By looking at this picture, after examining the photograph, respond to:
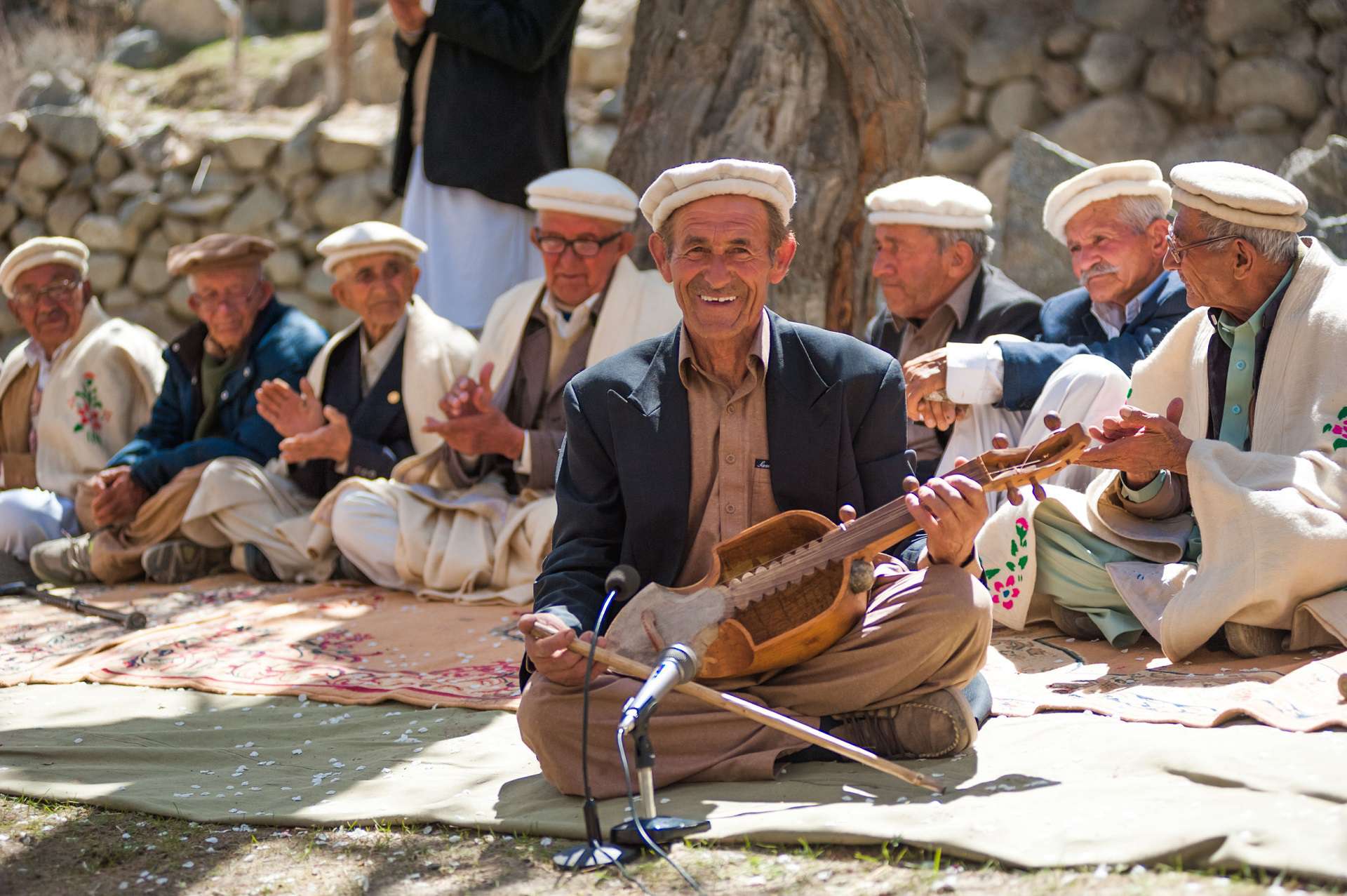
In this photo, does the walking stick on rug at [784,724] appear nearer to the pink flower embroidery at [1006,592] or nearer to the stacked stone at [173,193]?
the pink flower embroidery at [1006,592]

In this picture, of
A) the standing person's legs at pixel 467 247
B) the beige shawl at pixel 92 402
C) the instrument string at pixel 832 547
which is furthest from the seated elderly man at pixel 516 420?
the instrument string at pixel 832 547

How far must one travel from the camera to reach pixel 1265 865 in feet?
8.29

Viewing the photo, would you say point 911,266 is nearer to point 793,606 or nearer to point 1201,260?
point 1201,260

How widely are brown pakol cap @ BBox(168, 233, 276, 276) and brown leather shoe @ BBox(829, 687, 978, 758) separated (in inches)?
192

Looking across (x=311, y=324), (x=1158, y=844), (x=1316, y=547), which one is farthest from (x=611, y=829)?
(x=311, y=324)

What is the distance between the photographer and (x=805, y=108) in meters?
7.12

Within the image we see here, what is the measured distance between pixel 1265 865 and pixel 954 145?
1039 centimetres

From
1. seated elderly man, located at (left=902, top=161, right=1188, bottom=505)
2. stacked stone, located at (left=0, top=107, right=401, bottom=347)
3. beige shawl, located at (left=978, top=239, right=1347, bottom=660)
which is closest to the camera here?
beige shawl, located at (left=978, top=239, right=1347, bottom=660)

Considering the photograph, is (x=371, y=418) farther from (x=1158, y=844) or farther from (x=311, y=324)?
(x=1158, y=844)

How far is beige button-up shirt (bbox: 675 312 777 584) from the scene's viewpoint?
3783mm

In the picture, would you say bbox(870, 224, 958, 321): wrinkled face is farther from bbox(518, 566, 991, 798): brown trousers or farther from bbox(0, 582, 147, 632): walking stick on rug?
bbox(0, 582, 147, 632): walking stick on rug

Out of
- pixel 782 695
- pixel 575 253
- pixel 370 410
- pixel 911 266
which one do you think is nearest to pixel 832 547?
pixel 782 695

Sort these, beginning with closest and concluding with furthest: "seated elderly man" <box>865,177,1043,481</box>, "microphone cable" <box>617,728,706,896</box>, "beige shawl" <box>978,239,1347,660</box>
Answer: "microphone cable" <box>617,728,706,896</box>, "beige shawl" <box>978,239,1347,660</box>, "seated elderly man" <box>865,177,1043,481</box>

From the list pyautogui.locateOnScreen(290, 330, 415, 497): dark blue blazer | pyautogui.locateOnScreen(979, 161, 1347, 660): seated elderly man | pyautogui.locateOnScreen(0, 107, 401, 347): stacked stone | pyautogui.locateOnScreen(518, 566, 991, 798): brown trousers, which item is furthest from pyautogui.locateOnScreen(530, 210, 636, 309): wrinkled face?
pyautogui.locateOnScreen(0, 107, 401, 347): stacked stone
